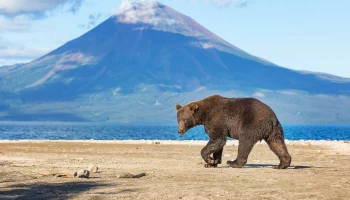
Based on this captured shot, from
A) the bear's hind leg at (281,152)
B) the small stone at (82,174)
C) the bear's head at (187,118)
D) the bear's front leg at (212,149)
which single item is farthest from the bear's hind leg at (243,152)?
the small stone at (82,174)

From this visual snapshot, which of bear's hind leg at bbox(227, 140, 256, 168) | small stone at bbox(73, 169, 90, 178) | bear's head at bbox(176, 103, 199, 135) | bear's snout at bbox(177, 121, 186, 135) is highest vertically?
bear's head at bbox(176, 103, 199, 135)

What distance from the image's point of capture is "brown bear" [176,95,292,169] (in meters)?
22.2

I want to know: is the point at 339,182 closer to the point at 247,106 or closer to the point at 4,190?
the point at 247,106

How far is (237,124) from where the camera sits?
22.6 metres

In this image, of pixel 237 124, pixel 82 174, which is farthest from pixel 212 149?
pixel 82 174

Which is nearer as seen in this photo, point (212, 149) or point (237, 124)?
point (237, 124)

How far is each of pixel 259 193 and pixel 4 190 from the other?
18.5ft

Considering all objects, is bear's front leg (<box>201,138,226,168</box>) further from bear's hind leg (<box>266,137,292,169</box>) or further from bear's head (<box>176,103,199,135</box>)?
bear's hind leg (<box>266,137,292,169</box>)

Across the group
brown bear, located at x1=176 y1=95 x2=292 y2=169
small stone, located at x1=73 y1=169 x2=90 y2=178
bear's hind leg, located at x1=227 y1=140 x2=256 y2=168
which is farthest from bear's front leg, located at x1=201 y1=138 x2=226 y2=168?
small stone, located at x1=73 y1=169 x2=90 y2=178

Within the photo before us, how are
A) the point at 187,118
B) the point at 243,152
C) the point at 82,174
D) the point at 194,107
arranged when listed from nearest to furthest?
the point at 82,174
the point at 243,152
the point at 194,107
the point at 187,118

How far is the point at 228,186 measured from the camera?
16.8 meters

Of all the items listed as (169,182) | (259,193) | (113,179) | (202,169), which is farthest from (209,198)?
(202,169)

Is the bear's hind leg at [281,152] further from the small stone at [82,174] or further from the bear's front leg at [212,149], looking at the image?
the small stone at [82,174]

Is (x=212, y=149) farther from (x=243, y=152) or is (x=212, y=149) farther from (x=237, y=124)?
(x=237, y=124)
